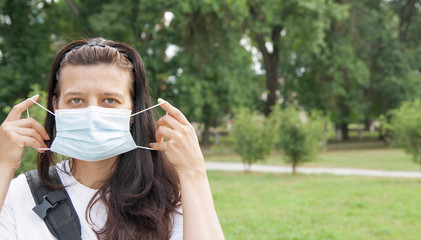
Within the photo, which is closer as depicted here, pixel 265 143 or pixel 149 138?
pixel 149 138

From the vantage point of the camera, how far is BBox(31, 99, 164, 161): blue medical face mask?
1.96 metres

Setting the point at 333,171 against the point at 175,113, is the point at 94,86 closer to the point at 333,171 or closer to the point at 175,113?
the point at 175,113

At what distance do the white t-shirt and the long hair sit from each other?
28 millimetres

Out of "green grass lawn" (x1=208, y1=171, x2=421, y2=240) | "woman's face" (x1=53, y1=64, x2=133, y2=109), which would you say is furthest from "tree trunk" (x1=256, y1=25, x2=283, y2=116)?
"woman's face" (x1=53, y1=64, x2=133, y2=109)

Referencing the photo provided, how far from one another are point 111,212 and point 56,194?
0.24 meters

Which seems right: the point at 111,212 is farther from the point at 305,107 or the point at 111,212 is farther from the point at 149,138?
the point at 305,107

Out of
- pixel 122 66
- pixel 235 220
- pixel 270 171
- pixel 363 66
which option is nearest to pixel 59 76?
pixel 122 66

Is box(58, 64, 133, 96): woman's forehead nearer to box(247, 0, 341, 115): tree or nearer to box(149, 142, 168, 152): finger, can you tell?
box(149, 142, 168, 152): finger

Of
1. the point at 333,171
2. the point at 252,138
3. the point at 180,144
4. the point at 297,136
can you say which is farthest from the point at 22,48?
the point at 180,144

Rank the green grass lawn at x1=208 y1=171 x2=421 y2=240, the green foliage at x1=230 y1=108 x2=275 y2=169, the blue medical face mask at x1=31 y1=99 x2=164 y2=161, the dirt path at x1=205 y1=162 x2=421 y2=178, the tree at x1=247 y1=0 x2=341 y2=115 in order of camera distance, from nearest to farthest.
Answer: the blue medical face mask at x1=31 y1=99 x2=164 y2=161, the green grass lawn at x1=208 y1=171 x2=421 y2=240, the dirt path at x1=205 y1=162 x2=421 y2=178, the green foliage at x1=230 y1=108 x2=275 y2=169, the tree at x1=247 y1=0 x2=341 y2=115

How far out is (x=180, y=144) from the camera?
71.2 inches

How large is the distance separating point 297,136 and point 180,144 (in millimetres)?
13289

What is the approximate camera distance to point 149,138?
6.82 ft

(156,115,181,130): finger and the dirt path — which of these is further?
the dirt path
